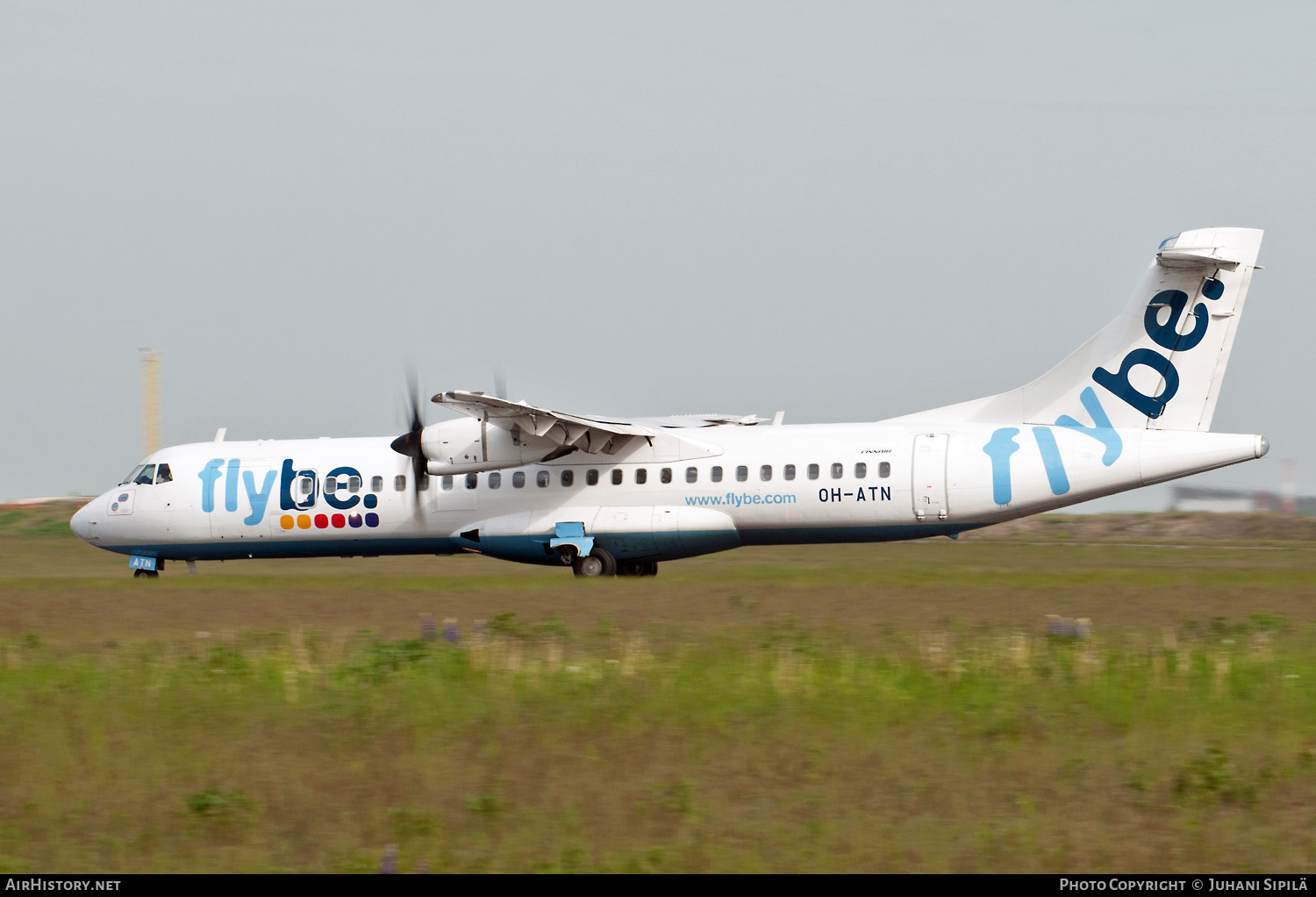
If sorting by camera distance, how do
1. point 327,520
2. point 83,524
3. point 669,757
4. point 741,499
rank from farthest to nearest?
point 83,524 < point 327,520 < point 741,499 < point 669,757

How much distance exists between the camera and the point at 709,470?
86.1ft

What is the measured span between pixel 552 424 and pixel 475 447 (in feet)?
5.29

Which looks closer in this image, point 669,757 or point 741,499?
point 669,757

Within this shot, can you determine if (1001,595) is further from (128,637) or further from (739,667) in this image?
(128,637)

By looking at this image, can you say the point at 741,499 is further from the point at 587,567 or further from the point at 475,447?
the point at 475,447

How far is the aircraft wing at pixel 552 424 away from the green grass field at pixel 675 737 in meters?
6.69

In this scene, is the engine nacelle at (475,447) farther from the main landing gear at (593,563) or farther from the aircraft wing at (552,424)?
the main landing gear at (593,563)

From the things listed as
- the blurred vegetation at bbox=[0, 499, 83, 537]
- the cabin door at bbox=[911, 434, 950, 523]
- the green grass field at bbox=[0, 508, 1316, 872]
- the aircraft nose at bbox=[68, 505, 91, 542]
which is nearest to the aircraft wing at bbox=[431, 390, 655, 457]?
the cabin door at bbox=[911, 434, 950, 523]

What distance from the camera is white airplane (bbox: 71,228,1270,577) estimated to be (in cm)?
2434

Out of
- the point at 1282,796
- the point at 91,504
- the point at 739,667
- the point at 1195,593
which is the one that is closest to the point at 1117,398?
the point at 1195,593

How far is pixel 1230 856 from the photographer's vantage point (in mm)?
8078

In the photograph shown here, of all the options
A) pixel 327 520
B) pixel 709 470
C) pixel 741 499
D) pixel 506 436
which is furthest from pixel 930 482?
pixel 327 520

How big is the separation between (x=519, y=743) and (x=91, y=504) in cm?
2208

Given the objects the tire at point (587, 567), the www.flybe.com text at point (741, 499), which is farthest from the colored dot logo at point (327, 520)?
the www.flybe.com text at point (741, 499)
